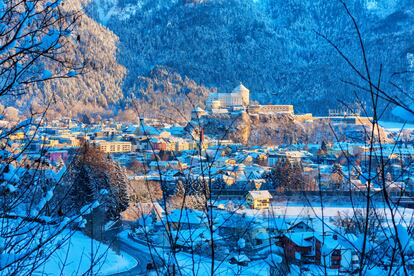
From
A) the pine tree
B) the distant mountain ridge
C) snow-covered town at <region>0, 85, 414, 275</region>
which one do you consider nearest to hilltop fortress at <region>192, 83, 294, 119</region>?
snow-covered town at <region>0, 85, 414, 275</region>

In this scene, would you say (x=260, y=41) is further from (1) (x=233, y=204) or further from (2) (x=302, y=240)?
(2) (x=302, y=240)

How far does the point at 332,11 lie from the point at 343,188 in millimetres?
41581

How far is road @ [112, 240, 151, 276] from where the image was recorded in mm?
5003

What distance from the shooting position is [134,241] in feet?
21.4

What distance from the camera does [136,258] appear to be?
571 centimetres

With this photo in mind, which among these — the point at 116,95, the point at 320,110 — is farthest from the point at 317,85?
the point at 116,95

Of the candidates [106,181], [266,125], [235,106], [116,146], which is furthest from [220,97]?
[106,181]

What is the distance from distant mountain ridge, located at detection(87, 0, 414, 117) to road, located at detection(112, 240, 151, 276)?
29.1m

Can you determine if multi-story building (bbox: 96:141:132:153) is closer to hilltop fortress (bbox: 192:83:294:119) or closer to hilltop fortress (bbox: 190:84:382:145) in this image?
hilltop fortress (bbox: 190:84:382:145)

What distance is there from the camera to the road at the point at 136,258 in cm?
500

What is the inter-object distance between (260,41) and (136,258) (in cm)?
4044

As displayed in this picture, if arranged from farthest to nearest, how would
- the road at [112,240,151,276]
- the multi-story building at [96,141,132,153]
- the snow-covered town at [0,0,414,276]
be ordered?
1. the multi-story building at [96,141,132,153]
2. the snow-covered town at [0,0,414,276]
3. the road at [112,240,151,276]

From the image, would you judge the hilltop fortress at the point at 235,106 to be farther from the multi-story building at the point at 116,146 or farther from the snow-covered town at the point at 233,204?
the multi-story building at the point at 116,146

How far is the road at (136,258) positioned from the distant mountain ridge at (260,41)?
1144 inches
